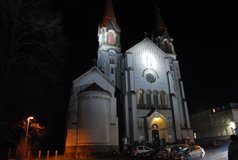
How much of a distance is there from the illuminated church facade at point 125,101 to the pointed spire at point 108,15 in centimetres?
28

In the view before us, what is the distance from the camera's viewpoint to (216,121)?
58094mm

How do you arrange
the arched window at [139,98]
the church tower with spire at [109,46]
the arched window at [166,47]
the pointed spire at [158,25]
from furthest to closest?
the pointed spire at [158,25] → the arched window at [166,47] → the church tower with spire at [109,46] → the arched window at [139,98]

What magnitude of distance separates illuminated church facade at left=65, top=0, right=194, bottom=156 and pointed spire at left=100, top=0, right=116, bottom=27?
0.28 meters

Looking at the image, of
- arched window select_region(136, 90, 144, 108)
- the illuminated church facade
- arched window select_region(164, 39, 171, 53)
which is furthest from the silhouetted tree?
arched window select_region(164, 39, 171, 53)

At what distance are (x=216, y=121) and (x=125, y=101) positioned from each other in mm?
33659

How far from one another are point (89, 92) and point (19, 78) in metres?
17.7

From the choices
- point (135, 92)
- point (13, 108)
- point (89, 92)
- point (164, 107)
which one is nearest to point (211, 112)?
point (164, 107)

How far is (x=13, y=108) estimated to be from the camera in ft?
52.0

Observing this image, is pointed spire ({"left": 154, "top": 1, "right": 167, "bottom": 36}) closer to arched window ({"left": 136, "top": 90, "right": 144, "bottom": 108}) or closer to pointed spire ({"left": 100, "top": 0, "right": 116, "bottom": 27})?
pointed spire ({"left": 100, "top": 0, "right": 116, "bottom": 27})

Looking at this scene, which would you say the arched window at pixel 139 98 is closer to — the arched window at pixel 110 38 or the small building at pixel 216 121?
the arched window at pixel 110 38

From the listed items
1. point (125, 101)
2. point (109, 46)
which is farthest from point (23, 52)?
point (109, 46)

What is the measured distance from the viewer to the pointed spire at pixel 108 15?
47244 millimetres

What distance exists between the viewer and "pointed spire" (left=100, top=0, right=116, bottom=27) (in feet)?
155

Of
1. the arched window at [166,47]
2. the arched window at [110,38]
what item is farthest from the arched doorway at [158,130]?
the arched window at [110,38]
